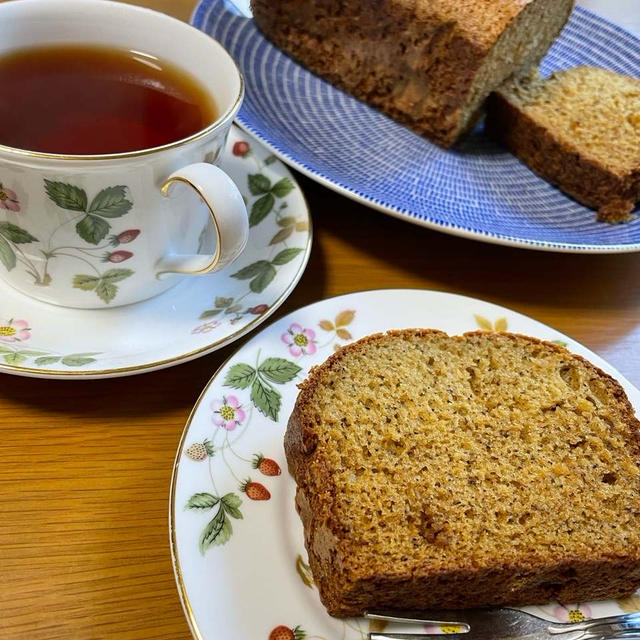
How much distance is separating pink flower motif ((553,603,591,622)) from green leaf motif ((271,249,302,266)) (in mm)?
629

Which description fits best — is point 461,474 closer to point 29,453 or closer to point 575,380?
point 575,380

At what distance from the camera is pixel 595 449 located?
0.88 meters

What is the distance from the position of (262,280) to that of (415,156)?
59 cm

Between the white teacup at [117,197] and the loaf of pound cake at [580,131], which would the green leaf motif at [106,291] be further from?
the loaf of pound cake at [580,131]

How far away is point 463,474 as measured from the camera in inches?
32.4

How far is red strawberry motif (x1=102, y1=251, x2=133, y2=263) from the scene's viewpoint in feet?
3.01

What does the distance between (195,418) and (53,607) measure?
26 centimetres

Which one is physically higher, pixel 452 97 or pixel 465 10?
pixel 465 10

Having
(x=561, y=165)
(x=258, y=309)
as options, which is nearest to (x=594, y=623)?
(x=258, y=309)

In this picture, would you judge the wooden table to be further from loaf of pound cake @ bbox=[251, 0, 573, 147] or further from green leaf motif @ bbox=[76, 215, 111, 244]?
loaf of pound cake @ bbox=[251, 0, 573, 147]

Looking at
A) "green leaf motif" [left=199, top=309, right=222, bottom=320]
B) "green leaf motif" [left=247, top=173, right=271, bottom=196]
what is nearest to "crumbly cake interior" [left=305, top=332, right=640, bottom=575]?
"green leaf motif" [left=199, top=309, right=222, bottom=320]

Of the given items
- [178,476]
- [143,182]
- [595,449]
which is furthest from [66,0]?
[595,449]

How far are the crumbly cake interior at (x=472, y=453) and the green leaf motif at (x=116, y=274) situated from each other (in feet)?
Result: 1.06

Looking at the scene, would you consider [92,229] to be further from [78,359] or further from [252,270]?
[252,270]
